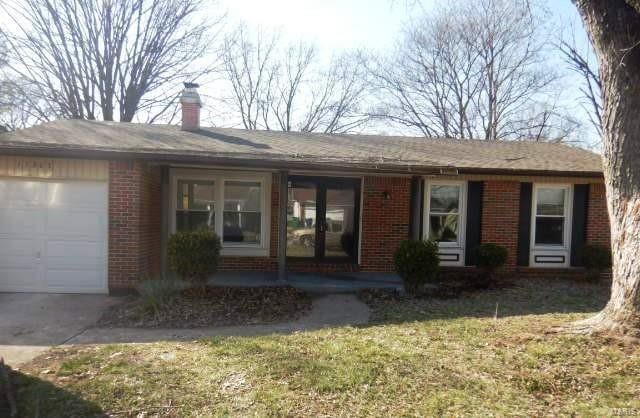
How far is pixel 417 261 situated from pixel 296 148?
12.1 feet

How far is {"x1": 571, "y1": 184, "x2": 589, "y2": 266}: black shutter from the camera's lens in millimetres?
10000

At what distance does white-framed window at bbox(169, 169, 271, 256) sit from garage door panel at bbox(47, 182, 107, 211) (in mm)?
1982

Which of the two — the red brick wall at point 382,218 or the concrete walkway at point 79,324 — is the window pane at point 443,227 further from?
the concrete walkway at point 79,324

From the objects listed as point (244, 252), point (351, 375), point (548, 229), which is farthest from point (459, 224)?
point (351, 375)

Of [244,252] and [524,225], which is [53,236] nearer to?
[244,252]

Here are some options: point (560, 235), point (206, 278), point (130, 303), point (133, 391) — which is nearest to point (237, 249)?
point (206, 278)

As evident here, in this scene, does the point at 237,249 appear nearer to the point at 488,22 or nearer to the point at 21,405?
the point at 21,405

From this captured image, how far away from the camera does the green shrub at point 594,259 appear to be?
9.39 metres

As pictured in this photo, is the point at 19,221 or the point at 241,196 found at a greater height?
the point at 241,196

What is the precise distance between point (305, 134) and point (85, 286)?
22.5ft

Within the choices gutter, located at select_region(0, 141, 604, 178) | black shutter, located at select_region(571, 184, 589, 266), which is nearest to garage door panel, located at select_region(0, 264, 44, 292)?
gutter, located at select_region(0, 141, 604, 178)

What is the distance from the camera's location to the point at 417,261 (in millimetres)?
7812

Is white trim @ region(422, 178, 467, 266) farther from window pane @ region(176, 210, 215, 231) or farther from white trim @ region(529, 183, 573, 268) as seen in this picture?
window pane @ region(176, 210, 215, 231)

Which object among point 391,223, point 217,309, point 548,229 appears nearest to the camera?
point 217,309
